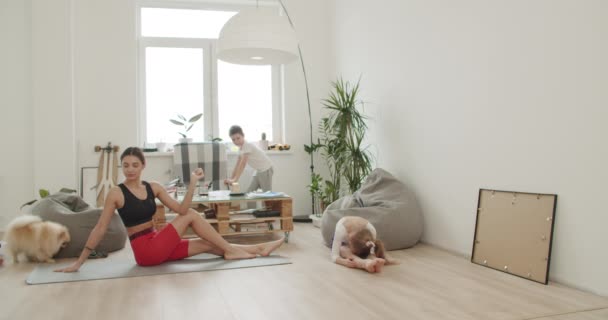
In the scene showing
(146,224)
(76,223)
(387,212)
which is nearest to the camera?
(146,224)

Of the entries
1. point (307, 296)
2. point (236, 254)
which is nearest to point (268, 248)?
point (236, 254)

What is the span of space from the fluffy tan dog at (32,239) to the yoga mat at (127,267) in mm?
126

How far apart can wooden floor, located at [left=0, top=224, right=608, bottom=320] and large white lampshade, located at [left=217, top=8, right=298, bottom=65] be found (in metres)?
1.67

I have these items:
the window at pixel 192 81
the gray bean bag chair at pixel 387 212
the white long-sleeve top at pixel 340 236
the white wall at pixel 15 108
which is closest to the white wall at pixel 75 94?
the white wall at pixel 15 108

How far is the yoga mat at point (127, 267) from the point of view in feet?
11.0

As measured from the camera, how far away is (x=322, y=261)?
12.8 ft

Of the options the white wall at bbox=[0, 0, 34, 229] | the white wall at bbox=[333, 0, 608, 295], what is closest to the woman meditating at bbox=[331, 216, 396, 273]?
the white wall at bbox=[333, 0, 608, 295]

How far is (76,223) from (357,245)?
7.64 feet

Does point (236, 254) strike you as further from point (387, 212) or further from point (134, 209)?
point (387, 212)

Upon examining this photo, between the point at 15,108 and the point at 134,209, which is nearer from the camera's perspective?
the point at 134,209

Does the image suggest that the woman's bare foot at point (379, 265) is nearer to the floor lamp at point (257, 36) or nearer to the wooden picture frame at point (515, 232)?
the wooden picture frame at point (515, 232)

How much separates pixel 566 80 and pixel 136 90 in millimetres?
5045

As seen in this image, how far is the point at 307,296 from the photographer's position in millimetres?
2883

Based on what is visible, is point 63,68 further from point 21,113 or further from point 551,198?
point 551,198
